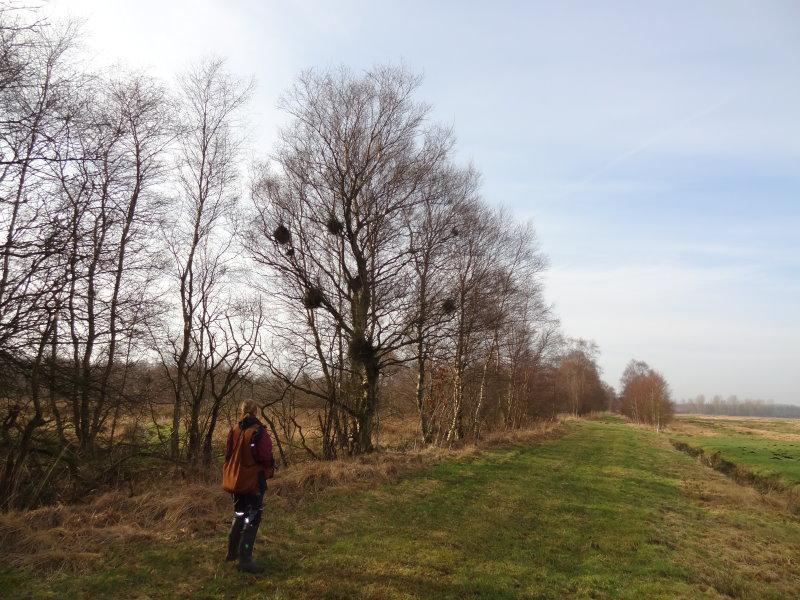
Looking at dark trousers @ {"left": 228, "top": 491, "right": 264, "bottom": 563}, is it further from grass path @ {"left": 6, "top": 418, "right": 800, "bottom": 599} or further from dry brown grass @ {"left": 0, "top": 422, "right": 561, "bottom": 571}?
dry brown grass @ {"left": 0, "top": 422, "right": 561, "bottom": 571}

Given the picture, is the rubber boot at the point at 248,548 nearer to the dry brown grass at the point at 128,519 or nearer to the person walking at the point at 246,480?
the person walking at the point at 246,480

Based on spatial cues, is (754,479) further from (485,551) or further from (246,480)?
(246,480)

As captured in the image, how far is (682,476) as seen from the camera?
17.1 meters

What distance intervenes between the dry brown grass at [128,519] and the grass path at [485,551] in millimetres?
367

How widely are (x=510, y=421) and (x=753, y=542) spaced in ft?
79.5

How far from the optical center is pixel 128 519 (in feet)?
22.4

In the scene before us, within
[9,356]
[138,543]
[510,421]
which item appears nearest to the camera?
[138,543]

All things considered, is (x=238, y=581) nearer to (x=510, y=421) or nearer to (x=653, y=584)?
(x=653, y=584)

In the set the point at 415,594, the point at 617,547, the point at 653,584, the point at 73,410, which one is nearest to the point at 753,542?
the point at 617,547

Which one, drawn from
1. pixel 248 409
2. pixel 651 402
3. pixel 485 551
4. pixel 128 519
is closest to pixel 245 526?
pixel 248 409

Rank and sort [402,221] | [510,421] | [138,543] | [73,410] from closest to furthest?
[138,543]
[73,410]
[402,221]
[510,421]

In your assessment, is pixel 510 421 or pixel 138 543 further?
pixel 510 421

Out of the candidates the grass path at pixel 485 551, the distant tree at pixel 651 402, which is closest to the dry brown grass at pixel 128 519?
the grass path at pixel 485 551

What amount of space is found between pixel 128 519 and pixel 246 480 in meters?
2.70
